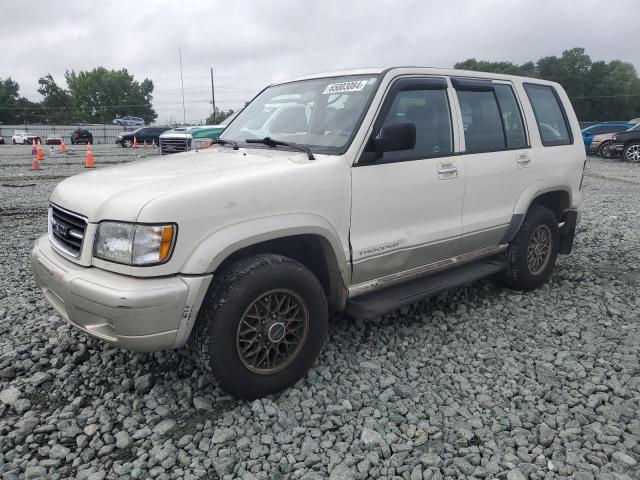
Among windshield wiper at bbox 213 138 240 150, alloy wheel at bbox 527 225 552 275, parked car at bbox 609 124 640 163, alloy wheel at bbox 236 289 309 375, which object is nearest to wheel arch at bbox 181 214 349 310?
alloy wheel at bbox 236 289 309 375

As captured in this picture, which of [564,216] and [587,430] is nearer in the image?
[587,430]

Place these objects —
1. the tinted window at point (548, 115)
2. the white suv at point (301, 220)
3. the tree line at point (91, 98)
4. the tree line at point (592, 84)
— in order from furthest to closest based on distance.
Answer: the tree line at point (91, 98)
the tree line at point (592, 84)
the tinted window at point (548, 115)
the white suv at point (301, 220)

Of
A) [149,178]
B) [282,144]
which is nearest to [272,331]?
[149,178]

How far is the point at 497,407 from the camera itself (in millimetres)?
2910

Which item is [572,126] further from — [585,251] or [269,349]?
[269,349]

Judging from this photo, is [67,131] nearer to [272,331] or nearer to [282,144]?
[282,144]

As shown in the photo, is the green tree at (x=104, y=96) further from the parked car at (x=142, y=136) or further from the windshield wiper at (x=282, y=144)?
the windshield wiper at (x=282, y=144)

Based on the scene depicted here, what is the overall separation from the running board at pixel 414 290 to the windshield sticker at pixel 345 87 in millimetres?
1473

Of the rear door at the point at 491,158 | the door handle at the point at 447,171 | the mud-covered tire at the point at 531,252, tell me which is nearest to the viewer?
the door handle at the point at 447,171

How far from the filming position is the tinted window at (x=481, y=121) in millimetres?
3983

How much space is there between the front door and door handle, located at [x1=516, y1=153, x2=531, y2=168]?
864mm

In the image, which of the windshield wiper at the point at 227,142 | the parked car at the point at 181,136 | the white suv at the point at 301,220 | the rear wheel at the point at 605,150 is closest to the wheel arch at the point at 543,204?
the white suv at the point at 301,220

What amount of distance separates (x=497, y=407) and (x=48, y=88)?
343 ft

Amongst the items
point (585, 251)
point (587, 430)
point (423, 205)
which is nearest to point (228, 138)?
point (423, 205)
